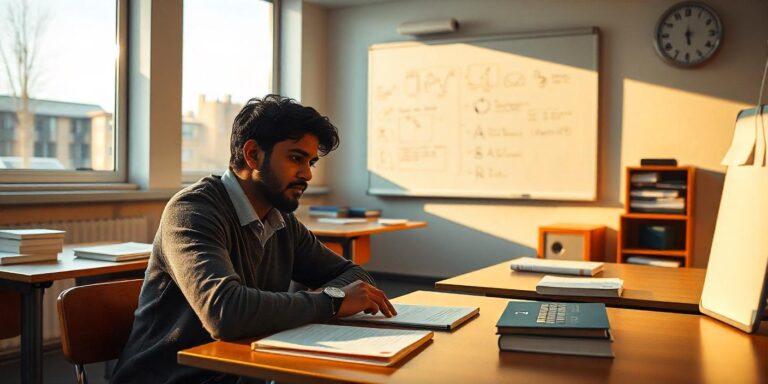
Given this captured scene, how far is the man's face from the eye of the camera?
74.4 inches

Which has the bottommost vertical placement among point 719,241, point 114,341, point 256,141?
point 114,341

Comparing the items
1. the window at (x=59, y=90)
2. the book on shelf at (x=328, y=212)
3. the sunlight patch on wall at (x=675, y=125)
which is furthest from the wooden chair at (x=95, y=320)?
the sunlight patch on wall at (x=675, y=125)

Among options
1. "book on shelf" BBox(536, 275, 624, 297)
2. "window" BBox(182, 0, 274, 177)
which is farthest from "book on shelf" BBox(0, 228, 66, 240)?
"window" BBox(182, 0, 274, 177)

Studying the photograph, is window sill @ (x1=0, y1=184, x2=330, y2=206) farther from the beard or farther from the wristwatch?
the wristwatch

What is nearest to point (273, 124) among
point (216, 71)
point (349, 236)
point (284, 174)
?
point (284, 174)

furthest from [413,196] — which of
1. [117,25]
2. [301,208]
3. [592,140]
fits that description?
[117,25]

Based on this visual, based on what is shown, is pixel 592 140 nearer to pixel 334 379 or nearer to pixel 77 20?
pixel 77 20

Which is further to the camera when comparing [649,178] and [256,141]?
[649,178]

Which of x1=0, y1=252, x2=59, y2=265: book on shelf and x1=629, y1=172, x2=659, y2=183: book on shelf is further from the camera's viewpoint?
x1=629, y1=172, x2=659, y2=183: book on shelf

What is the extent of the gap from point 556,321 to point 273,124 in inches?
34.7

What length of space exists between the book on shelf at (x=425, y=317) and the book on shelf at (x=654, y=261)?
344cm

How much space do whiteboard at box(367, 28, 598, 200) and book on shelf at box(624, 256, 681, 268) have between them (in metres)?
0.64

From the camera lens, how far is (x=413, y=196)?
6227mm

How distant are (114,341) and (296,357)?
783 millimetres
